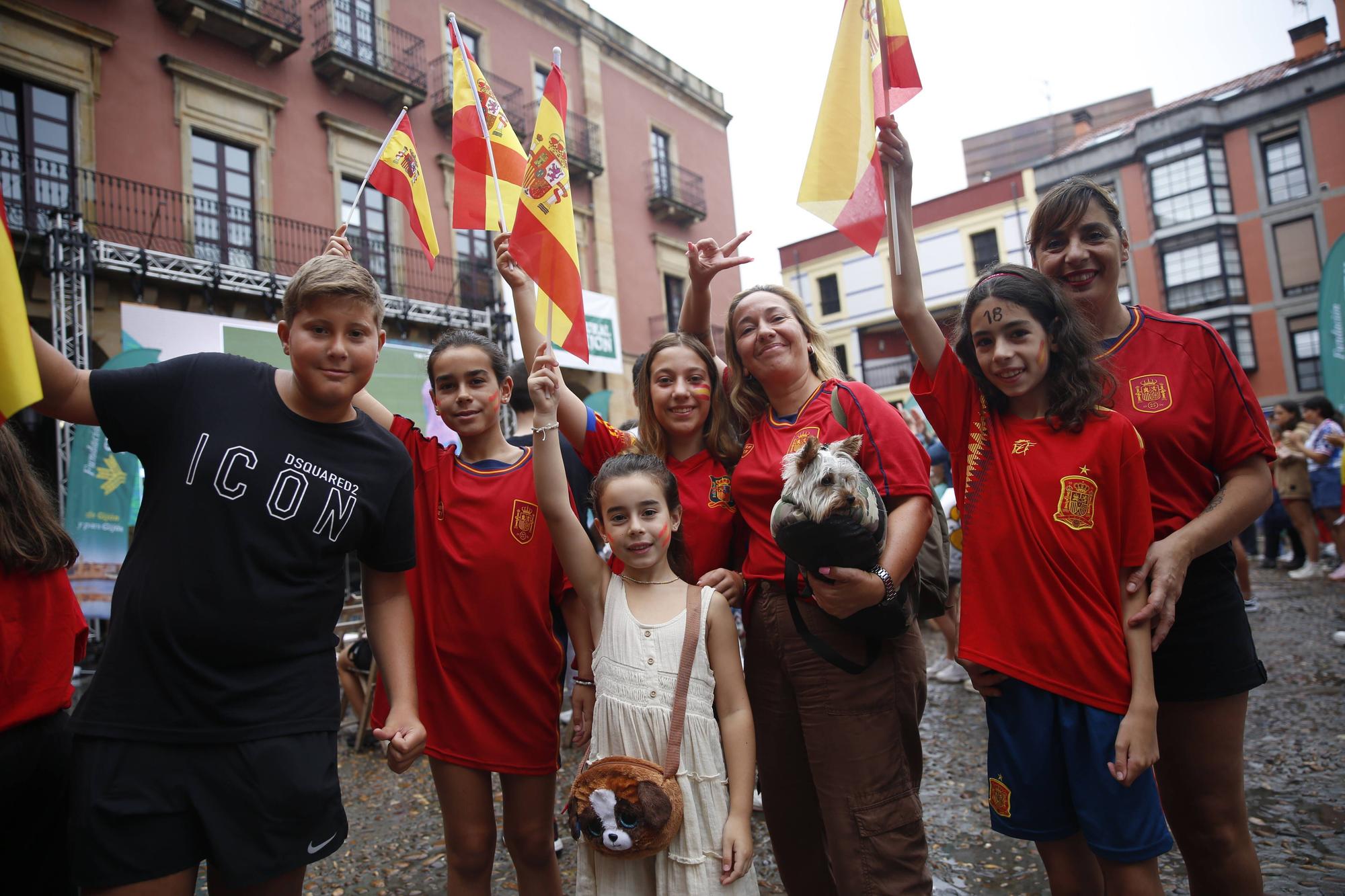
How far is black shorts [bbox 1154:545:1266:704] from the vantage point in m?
2.07

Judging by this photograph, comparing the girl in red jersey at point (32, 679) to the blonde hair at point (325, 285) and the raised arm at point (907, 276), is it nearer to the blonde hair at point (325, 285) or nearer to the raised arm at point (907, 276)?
the blonde hair at point (325, 285)

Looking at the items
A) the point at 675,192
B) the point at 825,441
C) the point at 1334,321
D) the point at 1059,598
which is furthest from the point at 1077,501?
the point at 675,192

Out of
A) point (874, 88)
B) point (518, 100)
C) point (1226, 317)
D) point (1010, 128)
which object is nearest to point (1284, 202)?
point (1226, 317)

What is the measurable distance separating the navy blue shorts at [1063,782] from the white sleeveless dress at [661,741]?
708mm

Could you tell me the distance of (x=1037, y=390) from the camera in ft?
7.22

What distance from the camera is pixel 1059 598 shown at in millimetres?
1971

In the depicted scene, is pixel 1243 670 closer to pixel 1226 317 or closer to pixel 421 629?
pixel 421 629

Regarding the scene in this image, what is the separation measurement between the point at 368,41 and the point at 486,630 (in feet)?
51.9

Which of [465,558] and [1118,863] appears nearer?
[1118,863]

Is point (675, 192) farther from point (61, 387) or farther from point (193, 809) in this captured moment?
point (193, 809)

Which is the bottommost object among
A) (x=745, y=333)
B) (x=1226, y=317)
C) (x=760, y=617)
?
(x=760, y=617)

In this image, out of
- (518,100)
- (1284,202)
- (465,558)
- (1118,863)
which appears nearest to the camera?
(1118,863)

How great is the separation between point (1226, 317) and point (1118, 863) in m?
29.7

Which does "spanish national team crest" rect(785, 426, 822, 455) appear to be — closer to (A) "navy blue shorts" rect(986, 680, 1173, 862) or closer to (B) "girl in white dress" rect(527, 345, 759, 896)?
(B) "girl in white dress" rect(527, 345, 759, 896)
